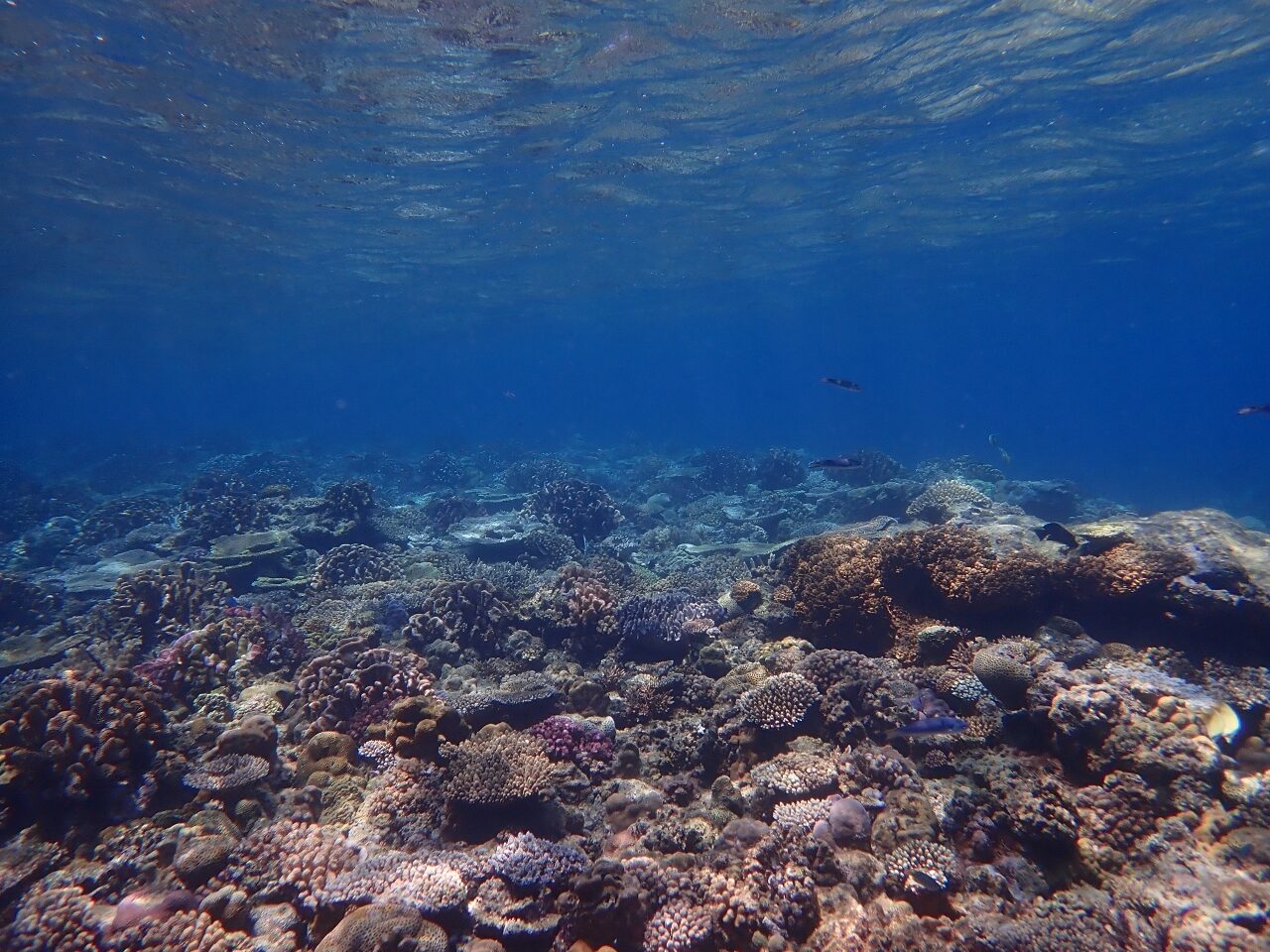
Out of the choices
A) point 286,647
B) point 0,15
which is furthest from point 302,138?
point 286,647

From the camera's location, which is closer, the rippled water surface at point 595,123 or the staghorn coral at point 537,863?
the staghorn coral at point 537,863

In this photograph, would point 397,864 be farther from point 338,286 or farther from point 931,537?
point 338,286

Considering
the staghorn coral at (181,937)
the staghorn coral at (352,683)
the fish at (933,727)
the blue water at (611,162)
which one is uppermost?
the blue water at (611,162)

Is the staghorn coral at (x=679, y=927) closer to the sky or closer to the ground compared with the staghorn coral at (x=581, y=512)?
closer to the sky

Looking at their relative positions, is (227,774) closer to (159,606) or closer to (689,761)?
(689,761)

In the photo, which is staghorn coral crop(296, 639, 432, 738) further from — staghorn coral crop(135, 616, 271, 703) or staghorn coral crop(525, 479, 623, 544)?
staghorn coral crop(525, 479, 623, 544)

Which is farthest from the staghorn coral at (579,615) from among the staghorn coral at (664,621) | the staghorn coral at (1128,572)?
the staghorn coral at (1128,572)

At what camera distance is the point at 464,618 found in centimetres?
992

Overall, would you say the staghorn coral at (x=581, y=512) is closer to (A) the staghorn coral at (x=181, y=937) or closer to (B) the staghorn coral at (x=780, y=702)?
(B) the staghorn coral at (x=780, y=702)

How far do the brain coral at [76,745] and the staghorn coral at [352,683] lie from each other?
1.52m

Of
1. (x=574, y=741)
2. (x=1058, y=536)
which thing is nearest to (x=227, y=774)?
(x=574, y=741)

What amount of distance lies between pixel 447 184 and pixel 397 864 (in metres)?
25.6

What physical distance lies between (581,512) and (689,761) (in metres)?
11.7

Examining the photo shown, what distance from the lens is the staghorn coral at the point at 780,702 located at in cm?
628
